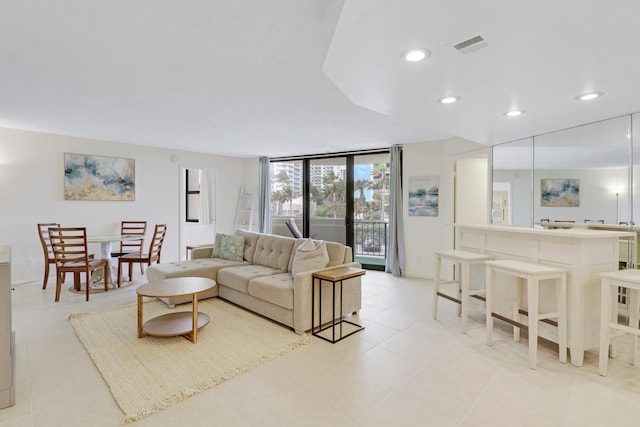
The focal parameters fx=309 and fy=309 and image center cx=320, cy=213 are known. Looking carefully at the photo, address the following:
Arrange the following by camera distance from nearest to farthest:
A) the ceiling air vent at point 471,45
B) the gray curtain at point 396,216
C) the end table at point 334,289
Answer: the ceiling air vent at point 471,45
the end table at point 334,289
the gray curtain at point 396,216

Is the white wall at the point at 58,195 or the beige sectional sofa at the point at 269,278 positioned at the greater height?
the white wall at the point at 58,195

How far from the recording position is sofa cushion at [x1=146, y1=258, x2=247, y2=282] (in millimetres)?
3927

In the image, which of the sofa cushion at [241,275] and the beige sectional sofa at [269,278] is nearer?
the beige sectional sofa at [269,278]

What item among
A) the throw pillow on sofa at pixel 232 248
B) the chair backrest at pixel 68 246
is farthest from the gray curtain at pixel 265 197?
the chair backrest at pixel 68 246

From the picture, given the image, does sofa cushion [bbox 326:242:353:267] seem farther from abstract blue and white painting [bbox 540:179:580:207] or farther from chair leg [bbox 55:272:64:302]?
chair leg [bbox 55:272:64:302]

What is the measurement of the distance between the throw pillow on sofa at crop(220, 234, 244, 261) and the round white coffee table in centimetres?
139

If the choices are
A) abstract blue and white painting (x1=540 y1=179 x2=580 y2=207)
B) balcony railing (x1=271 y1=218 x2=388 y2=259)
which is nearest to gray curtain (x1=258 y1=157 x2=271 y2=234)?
balcony railing (x1=271 y1=218 x2=388 y2=259)

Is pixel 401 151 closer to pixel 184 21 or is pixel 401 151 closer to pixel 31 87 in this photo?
pixel 184 21

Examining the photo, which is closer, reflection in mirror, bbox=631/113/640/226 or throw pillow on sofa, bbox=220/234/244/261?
reflection in mirror, bbox=631/113/640/226

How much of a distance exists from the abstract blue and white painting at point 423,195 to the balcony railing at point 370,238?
2.94ft

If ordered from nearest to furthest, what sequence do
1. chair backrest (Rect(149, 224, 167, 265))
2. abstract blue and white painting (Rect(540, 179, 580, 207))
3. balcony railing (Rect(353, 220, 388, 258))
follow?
abstract blue and white painting (Rect(540, 179, 580, 207))
chair backrest (Rect(149, 224, 167, 265))
balcony railing (Rect(353, 220, 388, 258))

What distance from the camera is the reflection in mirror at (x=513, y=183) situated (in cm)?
402

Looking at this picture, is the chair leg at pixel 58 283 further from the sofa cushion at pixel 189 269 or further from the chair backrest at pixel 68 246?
the sofa cushion at pixel 189 269

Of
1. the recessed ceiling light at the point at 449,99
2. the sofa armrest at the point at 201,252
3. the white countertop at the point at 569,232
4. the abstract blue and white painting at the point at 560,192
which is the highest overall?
the recessed ceiling light at the point at 449,99
